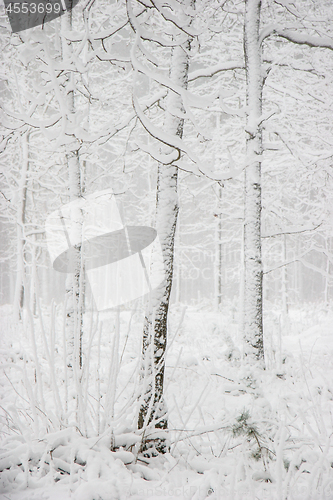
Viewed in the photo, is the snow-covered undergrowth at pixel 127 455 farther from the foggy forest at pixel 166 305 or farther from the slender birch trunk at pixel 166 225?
the slender birch trunk at pixel 166 225

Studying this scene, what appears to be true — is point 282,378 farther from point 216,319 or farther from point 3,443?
point 216,319

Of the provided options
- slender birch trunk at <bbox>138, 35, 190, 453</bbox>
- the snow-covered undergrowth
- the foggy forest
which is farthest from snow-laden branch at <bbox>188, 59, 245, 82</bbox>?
the snow-covered undergrowth

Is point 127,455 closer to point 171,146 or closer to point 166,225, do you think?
point 166,225

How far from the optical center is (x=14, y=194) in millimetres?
9242

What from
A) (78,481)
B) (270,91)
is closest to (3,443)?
(78,481)

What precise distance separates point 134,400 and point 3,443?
2.89ft

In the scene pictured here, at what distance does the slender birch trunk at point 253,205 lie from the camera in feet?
17.0

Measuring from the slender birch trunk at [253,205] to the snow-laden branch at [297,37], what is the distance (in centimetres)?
22

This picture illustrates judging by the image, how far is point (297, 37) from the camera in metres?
4.98

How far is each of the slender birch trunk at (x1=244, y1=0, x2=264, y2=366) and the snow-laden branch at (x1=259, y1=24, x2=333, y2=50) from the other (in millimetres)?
218

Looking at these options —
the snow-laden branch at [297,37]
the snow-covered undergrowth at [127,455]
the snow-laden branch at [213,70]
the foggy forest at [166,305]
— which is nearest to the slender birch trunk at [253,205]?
the foggy forest at [166,305]

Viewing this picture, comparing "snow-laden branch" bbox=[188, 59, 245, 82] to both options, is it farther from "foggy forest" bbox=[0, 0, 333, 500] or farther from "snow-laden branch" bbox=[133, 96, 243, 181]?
"snow-laden branch" bbox=[133, 96, 243, 181]

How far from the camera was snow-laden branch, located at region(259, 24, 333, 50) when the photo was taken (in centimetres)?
471

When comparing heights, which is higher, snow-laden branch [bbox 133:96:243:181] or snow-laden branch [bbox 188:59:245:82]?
snow-laden branch [bbox 188:59:245:82]
